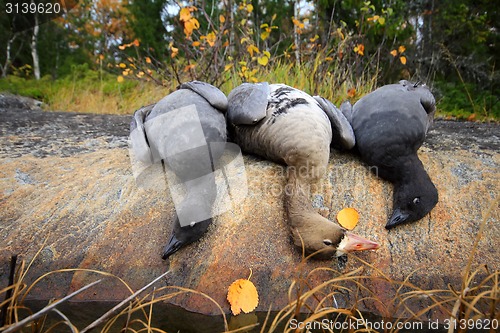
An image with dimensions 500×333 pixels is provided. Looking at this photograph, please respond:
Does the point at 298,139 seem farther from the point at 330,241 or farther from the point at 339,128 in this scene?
the point at 330,241

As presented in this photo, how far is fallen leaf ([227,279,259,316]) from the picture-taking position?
5.99ft

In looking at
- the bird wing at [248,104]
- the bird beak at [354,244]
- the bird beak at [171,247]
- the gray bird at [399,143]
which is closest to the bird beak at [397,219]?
the gray bird at [399,143]

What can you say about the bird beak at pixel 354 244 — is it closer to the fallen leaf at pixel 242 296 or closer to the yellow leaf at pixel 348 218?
the yellow leaf at pixel 348 218

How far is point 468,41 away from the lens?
8.00m

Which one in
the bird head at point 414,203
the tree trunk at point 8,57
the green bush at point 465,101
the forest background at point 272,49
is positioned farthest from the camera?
the tree trunk at point 8,57

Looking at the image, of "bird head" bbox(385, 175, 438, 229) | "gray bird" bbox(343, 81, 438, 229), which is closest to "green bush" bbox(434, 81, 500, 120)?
"gray bird" bbox(343, 81, 438, 229)

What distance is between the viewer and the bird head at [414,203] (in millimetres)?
2102

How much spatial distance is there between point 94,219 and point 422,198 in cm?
184

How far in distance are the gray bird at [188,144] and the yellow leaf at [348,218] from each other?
2.39 feet

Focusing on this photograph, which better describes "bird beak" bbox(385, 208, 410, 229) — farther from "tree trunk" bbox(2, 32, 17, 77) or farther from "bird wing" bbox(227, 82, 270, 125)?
"tree trunk" bbox(2, 32, 17, 77)

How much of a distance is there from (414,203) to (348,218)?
36 centimetres

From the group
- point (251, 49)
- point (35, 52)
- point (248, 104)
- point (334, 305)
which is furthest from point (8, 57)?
point (334, 305)

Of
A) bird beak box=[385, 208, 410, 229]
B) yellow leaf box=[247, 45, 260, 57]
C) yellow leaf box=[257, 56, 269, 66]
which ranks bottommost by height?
bird beak box=[385, 208, 410, 229]

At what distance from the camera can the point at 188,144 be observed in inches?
85.3
